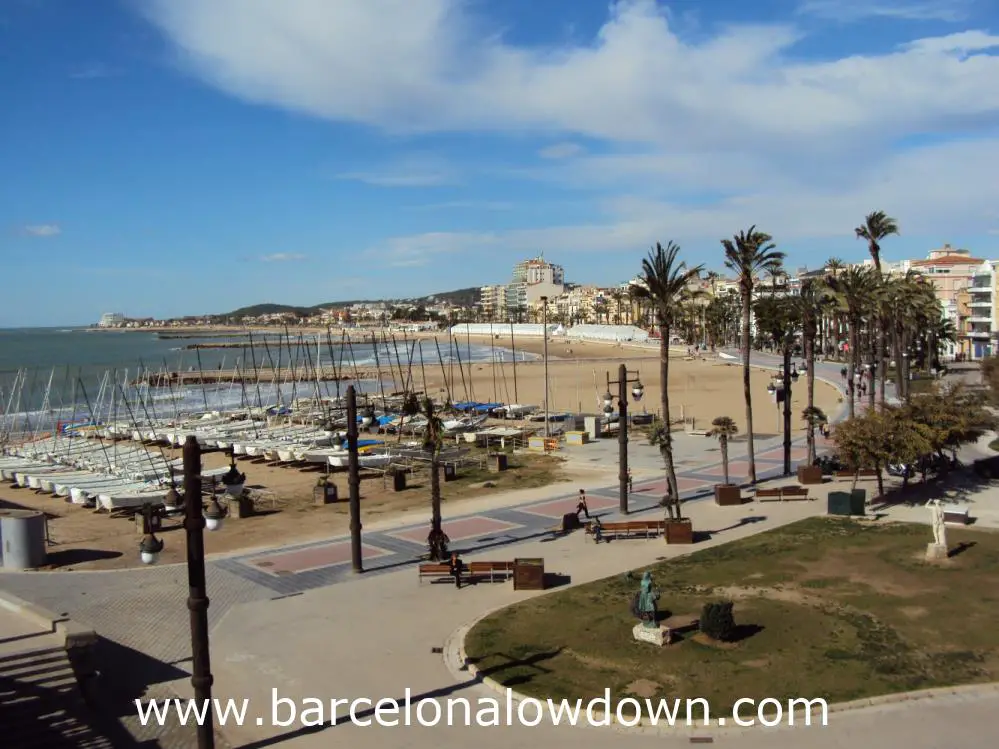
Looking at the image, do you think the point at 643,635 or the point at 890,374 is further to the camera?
the point at 890,374

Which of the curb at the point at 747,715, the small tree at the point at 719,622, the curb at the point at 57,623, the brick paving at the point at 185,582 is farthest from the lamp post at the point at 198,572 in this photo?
the small tree at the point at 719,622

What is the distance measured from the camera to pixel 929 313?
61906 mm

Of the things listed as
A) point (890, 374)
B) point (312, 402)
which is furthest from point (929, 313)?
point (312, 402)

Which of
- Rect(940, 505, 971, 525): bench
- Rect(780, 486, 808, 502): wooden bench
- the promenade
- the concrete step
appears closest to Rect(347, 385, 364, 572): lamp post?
the promenade

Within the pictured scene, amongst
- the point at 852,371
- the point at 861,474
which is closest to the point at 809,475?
the point at 861,474

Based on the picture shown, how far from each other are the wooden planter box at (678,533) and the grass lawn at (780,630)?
59.7 inches

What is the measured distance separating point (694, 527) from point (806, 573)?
6140mm

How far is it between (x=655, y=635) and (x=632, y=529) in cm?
909

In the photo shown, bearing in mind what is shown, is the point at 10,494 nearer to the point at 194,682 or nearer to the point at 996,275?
the point at 194,682

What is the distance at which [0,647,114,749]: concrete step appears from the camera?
11867 millimetres

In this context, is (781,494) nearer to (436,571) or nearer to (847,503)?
(847,503)

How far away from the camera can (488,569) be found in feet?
64.8

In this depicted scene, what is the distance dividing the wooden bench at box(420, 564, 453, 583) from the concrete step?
8.44 m

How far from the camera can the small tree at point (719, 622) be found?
48.3 feet
